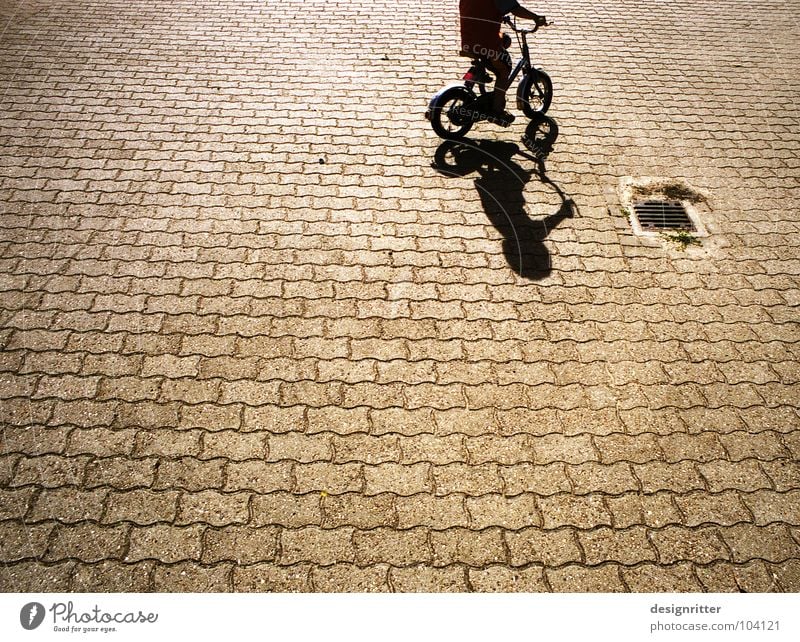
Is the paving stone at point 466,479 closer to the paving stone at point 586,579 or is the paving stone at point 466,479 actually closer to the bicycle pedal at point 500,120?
the paving stone at point 586,579

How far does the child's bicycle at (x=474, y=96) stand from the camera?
18.6ft

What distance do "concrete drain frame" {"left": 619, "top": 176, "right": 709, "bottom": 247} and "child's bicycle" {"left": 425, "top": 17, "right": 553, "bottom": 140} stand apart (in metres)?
1.39

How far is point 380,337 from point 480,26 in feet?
10.8

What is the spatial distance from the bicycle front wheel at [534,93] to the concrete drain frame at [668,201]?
1274 mm

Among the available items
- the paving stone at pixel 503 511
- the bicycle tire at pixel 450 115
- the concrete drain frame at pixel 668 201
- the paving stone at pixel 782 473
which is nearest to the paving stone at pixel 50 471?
the paving stone at pixel 503 511

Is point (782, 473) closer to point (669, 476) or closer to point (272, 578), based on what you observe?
point (669, 476)

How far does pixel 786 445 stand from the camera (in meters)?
3.58

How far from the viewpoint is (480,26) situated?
531 cm

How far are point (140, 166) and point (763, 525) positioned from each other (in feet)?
19.2

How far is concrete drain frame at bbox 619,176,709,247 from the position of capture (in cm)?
506

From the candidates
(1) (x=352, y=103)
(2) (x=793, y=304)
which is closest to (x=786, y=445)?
(2) (x=793, y=304)

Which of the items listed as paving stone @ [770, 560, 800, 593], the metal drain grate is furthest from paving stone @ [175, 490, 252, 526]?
A: the metal drain grate

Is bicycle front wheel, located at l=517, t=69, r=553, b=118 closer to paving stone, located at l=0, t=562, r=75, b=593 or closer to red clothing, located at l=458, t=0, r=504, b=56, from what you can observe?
red clothing, located at l=458, t=0, r=504, b=56

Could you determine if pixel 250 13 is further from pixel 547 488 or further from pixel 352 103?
pixel 547 488
